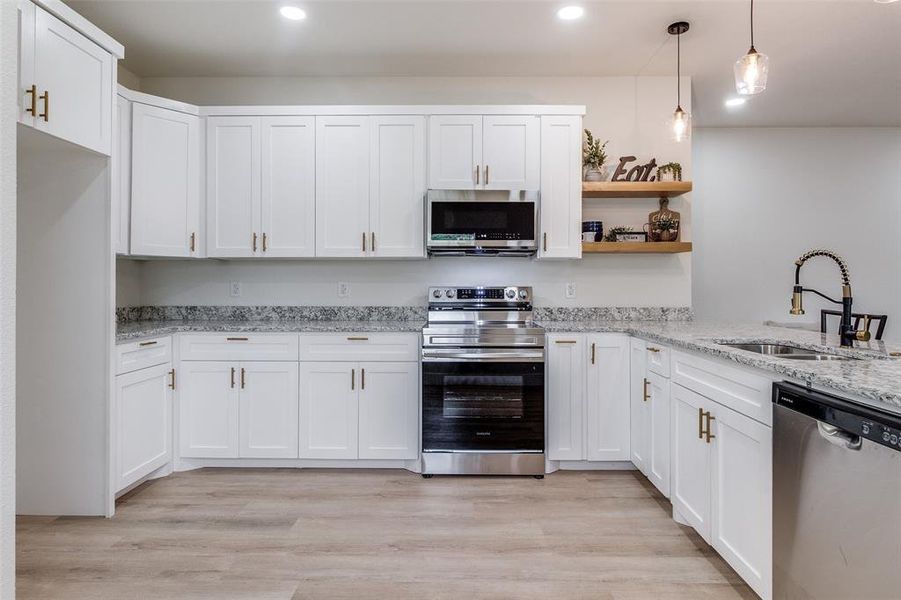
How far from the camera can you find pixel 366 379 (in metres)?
3.12

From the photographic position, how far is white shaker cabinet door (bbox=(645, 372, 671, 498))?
252cm

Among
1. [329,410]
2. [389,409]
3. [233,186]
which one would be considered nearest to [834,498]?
[389,409]

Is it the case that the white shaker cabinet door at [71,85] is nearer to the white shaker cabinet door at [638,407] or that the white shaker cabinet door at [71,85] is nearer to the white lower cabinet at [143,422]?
the white lower cabinet at [143,422]

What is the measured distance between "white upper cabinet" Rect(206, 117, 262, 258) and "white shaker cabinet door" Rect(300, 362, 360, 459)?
96cm

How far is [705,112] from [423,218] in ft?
9.44

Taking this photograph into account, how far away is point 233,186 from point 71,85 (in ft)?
3.75

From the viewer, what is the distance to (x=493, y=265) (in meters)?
3.69

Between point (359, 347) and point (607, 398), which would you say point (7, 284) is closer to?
point (359, 347)

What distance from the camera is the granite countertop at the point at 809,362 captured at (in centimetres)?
128

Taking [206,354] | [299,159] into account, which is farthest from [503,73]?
[206,354]

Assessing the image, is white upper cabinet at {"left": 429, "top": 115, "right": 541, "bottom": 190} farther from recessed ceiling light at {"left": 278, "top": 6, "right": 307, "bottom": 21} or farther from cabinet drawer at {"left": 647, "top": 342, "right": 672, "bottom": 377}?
cabinet drawer at {"left": 647, "top": 342, "right": 672, "bottom": 377}

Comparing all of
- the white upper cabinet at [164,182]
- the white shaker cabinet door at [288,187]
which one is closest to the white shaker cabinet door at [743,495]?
the white shaker cabinet door at [288,187]

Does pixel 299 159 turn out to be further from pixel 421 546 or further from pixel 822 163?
pixel 822 163

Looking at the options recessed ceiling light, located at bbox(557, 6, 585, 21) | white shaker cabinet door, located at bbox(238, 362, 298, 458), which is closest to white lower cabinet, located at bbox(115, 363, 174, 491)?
white shaker cabinet door, located at bbox(238, 362, 298, 458)
